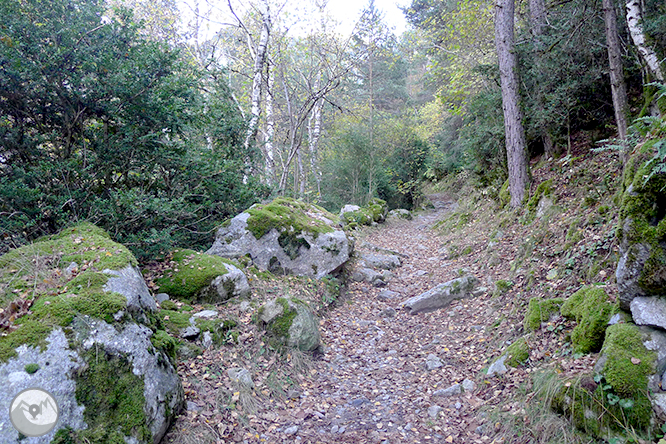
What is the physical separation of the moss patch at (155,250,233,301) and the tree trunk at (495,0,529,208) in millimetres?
7320

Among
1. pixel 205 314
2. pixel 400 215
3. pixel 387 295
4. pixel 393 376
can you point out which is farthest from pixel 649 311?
pixel 400 215

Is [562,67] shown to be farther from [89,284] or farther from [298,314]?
[89,284]

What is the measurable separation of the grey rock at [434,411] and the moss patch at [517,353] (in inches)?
38.2

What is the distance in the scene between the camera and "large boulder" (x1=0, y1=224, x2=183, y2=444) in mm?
2529

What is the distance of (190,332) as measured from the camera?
436 centimetres

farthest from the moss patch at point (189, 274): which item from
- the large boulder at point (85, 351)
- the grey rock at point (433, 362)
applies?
the grey rock at point (433, 362)

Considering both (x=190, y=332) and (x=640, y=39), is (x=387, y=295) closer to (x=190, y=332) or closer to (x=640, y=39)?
(x=190, y=332)

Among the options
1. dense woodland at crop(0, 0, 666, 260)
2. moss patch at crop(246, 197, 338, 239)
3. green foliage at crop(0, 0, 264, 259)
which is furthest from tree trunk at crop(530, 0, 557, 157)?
green foliage at crop(0, 0, 264, 259)

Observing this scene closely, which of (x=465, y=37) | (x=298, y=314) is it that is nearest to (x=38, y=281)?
(x=298, y=314)

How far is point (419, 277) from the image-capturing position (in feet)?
27.0

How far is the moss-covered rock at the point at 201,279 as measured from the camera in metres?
5.10

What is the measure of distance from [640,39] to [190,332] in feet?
26.0

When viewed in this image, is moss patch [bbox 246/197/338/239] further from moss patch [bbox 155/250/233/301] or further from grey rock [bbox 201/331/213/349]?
grey rock [bbox 201/331/213/349]

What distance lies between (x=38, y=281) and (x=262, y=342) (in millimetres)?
2579
